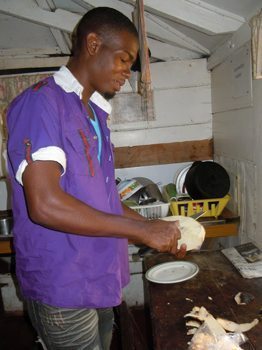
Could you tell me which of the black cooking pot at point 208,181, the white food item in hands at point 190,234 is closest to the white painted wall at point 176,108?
the black cooking pot at point 208,181

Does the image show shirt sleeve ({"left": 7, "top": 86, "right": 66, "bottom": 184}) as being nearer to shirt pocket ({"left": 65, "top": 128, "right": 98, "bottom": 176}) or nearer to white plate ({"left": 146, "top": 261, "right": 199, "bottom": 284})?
shirt pocket ({"left": 65, "top": 128, "right": 98, "bottom": 176})

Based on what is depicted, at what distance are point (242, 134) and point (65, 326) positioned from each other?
52.7 inches

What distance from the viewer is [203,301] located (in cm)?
114

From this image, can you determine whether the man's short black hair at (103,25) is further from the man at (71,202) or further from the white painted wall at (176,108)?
the white painted wall at (176,108)

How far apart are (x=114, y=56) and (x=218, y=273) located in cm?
96

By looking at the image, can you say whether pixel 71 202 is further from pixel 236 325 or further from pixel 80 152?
pixel 236 325

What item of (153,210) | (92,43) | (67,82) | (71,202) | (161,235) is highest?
(92,43)

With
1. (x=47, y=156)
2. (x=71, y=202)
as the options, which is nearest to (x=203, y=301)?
(x=71, y=202)

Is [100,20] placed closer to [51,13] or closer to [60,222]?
[60,222]

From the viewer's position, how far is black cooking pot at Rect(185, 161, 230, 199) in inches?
73.7

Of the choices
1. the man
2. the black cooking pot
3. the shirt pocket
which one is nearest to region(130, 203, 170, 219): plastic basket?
the black cooking pot

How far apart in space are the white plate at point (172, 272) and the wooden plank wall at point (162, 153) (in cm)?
109

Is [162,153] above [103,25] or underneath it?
underneath

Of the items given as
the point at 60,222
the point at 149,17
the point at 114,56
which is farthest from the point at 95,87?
the point at 149,17
